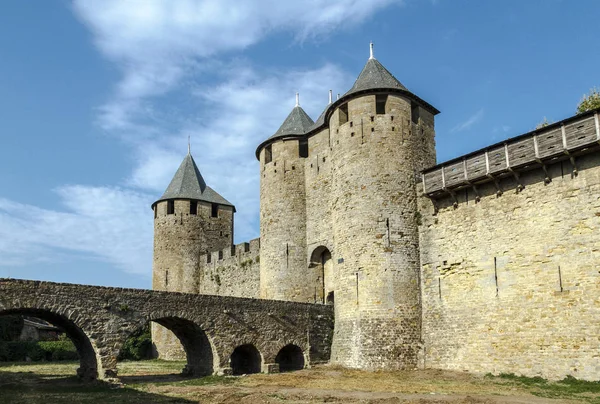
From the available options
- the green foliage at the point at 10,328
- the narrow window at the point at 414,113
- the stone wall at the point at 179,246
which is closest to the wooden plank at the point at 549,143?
the narrow window at the point at 414,113

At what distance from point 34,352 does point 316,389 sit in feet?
79.8

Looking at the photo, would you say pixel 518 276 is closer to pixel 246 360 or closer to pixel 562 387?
pixel 562 387

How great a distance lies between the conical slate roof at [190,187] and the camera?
107 ft

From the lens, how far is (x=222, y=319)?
62.8 ft

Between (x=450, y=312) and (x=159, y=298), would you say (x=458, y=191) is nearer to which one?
(x=450, y=312)

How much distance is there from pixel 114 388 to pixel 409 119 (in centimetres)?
1361

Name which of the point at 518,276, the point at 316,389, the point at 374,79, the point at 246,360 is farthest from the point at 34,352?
the point at 518,276

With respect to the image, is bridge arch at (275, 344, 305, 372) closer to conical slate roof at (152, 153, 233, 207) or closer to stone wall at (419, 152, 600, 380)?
stone wall at (419, 152, 600, 380)

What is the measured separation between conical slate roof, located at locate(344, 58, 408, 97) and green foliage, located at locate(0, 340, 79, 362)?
2370 centimetres

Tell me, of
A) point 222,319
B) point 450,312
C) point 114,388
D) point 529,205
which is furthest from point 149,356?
point 529,205

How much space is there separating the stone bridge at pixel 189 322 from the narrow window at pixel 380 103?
7938 mm

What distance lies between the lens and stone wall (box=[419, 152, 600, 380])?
15.6 metres

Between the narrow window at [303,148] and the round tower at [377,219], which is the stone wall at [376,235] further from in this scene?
the narrow window at [303,148]

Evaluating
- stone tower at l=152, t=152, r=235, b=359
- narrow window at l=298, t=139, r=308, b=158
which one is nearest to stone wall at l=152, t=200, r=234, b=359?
stone tower at l=152, t=152, r=235, b=359
